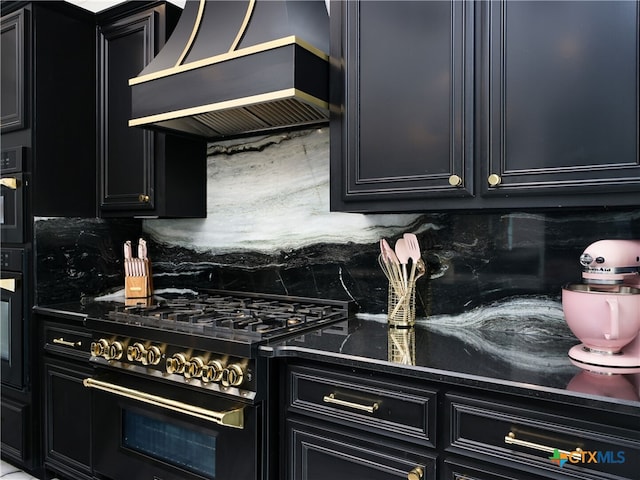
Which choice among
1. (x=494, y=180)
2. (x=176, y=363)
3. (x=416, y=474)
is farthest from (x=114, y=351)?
(x=494, y=180)

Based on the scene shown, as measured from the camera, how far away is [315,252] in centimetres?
229

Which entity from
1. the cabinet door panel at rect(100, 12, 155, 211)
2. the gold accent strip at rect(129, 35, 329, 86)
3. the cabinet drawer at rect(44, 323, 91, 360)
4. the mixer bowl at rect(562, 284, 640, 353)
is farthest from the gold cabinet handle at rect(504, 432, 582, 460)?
the cabinet door panel at rect(100, 12, 155, 211)

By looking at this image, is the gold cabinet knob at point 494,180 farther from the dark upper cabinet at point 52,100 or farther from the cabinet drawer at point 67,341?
the dark upper cabinet at point 52,100

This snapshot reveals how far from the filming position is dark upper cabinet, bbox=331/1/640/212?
4.39 ft

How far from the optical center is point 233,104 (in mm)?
1839

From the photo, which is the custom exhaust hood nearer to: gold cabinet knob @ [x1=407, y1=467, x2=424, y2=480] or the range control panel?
the range control panel

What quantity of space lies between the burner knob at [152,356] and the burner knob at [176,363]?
0.06 m

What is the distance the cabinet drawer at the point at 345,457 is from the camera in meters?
1.35

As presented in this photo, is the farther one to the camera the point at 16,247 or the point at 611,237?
the point at 16,247

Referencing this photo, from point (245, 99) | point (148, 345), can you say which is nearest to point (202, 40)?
point (245, 99)

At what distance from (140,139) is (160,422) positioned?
4.60ft

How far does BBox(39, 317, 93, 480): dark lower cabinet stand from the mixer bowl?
1.97m

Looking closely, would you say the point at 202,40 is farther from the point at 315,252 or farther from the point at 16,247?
the point at 16,247

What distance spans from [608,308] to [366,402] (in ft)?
2.37
